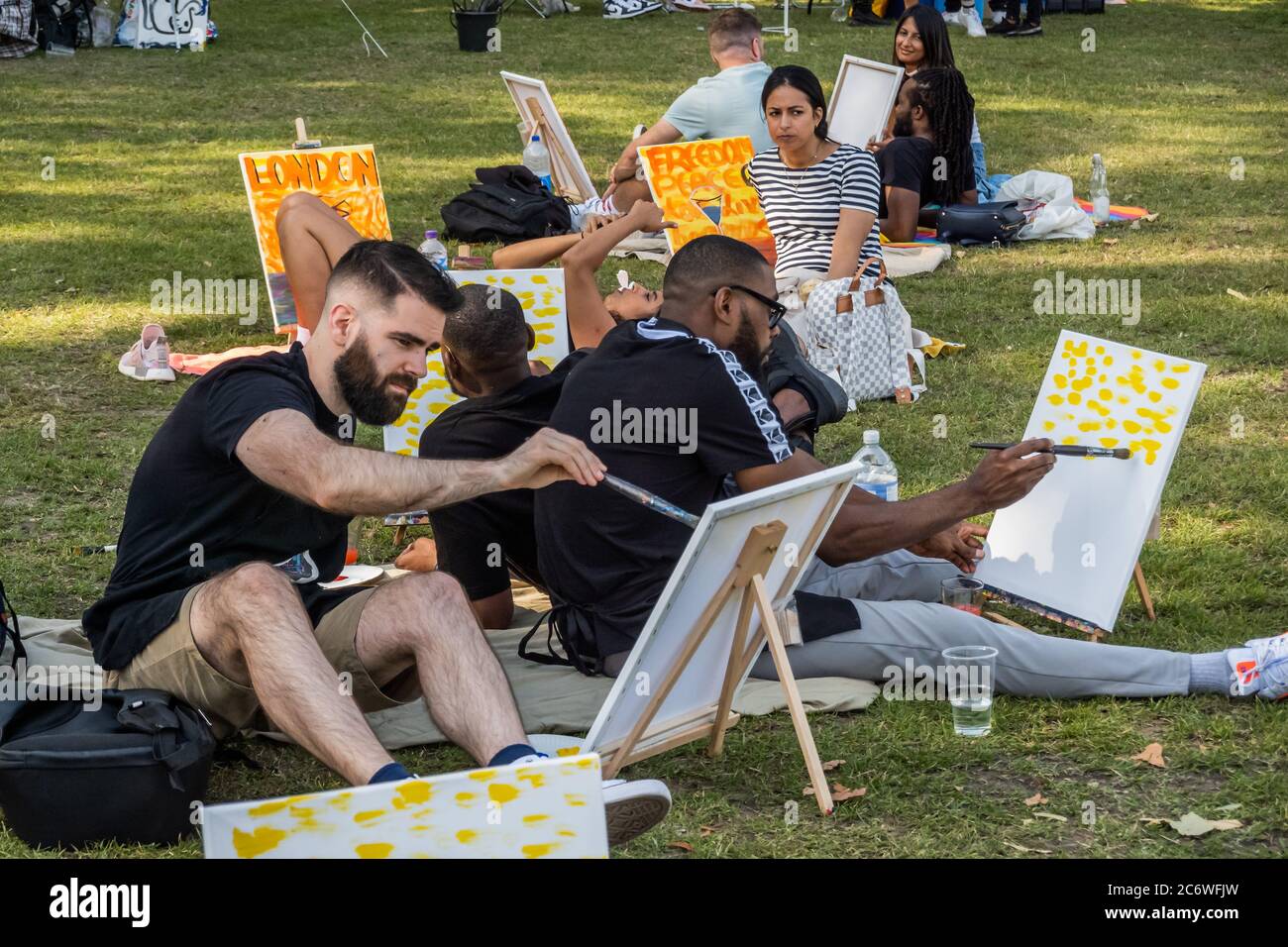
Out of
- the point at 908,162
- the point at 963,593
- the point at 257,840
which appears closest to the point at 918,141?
the point at 908,162

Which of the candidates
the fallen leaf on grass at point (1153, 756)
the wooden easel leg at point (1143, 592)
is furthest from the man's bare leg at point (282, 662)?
the wooden easel leg at point (1143, 592)

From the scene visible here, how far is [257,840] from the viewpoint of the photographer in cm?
266

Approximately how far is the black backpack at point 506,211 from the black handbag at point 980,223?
7.35 ft

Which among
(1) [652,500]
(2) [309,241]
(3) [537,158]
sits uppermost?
(3) [537,158]

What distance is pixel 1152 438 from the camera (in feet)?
15.0

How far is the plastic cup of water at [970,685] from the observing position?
4.09 metres

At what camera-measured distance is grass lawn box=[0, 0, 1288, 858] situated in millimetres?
3855

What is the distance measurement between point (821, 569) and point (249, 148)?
8504 mm

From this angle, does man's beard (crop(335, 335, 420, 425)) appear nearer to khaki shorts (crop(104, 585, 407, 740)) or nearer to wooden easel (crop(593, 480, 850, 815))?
khaki shorts (crop(104, 585, 407, 740))

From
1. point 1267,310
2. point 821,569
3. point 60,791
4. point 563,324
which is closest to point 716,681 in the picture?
point 821,569

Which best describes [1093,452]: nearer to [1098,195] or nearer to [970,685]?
[970,685]

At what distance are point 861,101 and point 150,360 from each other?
14.2 ft

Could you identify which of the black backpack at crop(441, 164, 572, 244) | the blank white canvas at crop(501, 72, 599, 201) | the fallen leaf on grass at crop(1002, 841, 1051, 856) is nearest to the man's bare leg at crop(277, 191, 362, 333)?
the black backpack at crop(441, 164, 572, 244)

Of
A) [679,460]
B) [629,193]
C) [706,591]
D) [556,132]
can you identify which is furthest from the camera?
[556,132]
